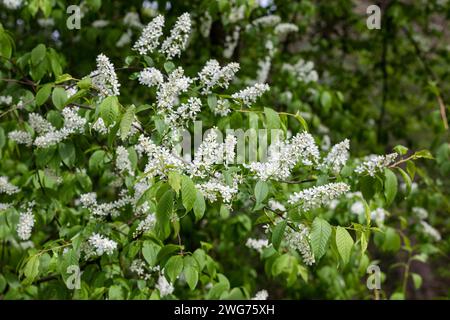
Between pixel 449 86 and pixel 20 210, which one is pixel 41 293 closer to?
pixel 20 210

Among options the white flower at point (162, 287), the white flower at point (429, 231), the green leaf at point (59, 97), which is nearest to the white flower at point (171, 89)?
the green leaf at point (59, 97)

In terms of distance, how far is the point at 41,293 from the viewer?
313cm

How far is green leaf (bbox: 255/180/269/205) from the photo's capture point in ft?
6.63

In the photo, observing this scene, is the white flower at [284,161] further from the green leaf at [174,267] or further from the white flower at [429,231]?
the white flower at [429,231]

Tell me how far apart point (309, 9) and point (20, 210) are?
8.88 feet

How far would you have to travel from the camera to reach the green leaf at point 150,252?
7.86ft

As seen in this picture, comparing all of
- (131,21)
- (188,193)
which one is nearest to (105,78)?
(188,193)

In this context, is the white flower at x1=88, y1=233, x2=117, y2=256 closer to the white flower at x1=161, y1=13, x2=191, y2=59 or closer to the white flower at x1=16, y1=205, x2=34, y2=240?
the white flower at x1=16, y1=205, x2=34, y2=240

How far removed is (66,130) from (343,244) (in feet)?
3.86

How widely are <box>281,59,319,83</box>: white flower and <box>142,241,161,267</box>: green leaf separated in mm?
2151

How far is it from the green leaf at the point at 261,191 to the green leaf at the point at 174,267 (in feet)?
1.30

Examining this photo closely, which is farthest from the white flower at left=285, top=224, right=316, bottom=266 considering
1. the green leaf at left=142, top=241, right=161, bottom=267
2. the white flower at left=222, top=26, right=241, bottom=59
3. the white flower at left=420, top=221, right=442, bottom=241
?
the white flower at left=420, top=221, right=442, bottom=241

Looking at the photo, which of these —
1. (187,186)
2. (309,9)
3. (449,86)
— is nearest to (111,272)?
(187,186)

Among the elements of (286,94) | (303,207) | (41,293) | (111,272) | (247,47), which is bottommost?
(41,293)
